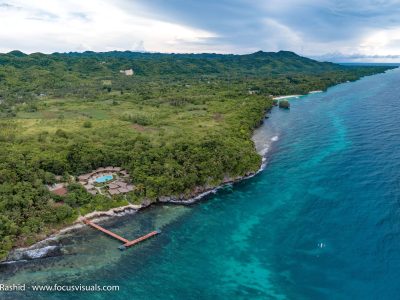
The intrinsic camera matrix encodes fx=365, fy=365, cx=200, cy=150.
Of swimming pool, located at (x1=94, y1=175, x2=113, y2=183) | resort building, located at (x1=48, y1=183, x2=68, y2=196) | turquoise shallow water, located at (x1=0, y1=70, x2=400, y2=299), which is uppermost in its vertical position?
swimming pool, located at (x1=94, y1=175, x2=113, y2=183)

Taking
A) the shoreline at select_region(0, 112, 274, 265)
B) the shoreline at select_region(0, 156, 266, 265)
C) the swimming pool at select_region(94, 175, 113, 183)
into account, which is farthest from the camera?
the swimming pool at select_region(94, 175, 113, 183)

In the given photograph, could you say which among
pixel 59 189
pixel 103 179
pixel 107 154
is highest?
pixel 107 154

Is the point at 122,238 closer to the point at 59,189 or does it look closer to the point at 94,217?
the point at 94,217

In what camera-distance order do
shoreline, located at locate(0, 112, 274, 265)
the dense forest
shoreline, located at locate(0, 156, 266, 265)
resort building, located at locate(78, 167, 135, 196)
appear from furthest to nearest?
1. resort building, located at locate(78, 167, 135, 196)
2. the dense forest
3. shoreline, located at locate(0, 112, 274, 265)
4. shoreline, located at locate(0, 156, 266, 265)

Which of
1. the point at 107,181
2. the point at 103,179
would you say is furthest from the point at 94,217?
the point at 103,179

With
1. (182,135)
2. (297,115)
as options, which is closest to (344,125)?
(297,115)

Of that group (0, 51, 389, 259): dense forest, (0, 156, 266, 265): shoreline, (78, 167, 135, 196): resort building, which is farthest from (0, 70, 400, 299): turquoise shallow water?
(78, 167, 135, 196): resort building

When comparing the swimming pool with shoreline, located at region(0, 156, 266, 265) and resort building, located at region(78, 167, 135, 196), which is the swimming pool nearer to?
resort building, located at region(78, 167, 135, 196)

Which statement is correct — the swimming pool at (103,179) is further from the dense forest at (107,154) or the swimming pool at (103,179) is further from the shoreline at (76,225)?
the shoreline at (76,225)
